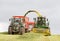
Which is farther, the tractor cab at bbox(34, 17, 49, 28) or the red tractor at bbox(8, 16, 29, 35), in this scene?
the tractor cab at bbox(34, 17, 49, 28)

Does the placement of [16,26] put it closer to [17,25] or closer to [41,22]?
[17,25]

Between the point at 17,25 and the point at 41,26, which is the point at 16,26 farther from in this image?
the point at 41,26

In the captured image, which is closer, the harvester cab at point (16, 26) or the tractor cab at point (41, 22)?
the harvester cab at point (16, 26)

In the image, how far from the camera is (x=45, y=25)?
116 feet

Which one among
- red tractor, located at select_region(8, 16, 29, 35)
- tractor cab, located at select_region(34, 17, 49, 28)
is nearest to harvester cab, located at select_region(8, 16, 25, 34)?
red tractor, located at select_region(8, 16, 29, 35)

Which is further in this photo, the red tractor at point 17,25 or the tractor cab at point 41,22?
the tractor cab at point 41,22

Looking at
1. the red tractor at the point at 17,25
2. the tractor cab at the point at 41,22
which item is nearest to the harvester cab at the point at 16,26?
the red tractor at the point at 17,25

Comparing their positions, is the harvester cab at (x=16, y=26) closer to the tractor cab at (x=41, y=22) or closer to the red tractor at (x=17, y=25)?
the red tractor at (x=17, y=25)

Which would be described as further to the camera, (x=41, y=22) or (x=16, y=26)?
(x=41, y=22)

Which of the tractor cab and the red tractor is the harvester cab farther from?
the tractor cab

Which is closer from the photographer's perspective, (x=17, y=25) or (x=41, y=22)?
(x=17, y=25)

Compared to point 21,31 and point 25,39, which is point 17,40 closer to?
point 25,39

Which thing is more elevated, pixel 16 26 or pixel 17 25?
pixel 17 25

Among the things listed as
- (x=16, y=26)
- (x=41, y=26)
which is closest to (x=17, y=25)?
(x=16, y=26)
